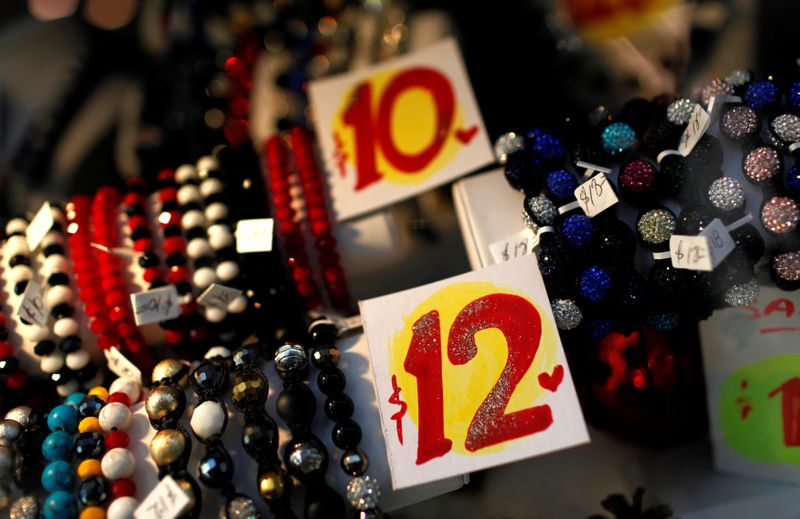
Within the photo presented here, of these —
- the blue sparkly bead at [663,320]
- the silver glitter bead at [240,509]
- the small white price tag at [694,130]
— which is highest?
the small white price tag at [694,130]

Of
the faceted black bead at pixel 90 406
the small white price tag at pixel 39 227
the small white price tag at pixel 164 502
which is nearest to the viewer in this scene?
the small white price tag at pixel 164 502

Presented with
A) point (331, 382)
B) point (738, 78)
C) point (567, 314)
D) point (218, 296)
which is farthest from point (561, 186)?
point (218, 296)

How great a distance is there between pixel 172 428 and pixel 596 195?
1.81ft

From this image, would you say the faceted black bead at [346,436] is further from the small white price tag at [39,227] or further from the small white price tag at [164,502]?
the small white price tag at [39,227]

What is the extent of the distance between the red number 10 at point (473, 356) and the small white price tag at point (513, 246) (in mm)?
86

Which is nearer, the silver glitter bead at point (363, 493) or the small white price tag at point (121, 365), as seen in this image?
the silver glitter bead at point (363, 493)

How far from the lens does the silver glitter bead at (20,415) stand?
0.75m

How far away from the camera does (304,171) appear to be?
3.05ft

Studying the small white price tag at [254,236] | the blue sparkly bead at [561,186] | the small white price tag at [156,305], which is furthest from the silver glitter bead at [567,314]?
the small white price tag at [156,305]

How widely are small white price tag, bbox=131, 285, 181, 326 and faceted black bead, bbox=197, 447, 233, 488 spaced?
0.22m

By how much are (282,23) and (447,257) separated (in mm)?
601

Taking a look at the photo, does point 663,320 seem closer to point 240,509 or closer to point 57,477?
point 240,509

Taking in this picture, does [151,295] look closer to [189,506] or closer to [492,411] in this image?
[189,506]

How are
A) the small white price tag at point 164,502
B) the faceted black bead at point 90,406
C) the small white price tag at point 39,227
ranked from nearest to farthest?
1. the small white price tag at point 164,502
2. the faceted black bead at point 90,406
3. the small white price tag at point 39,227
